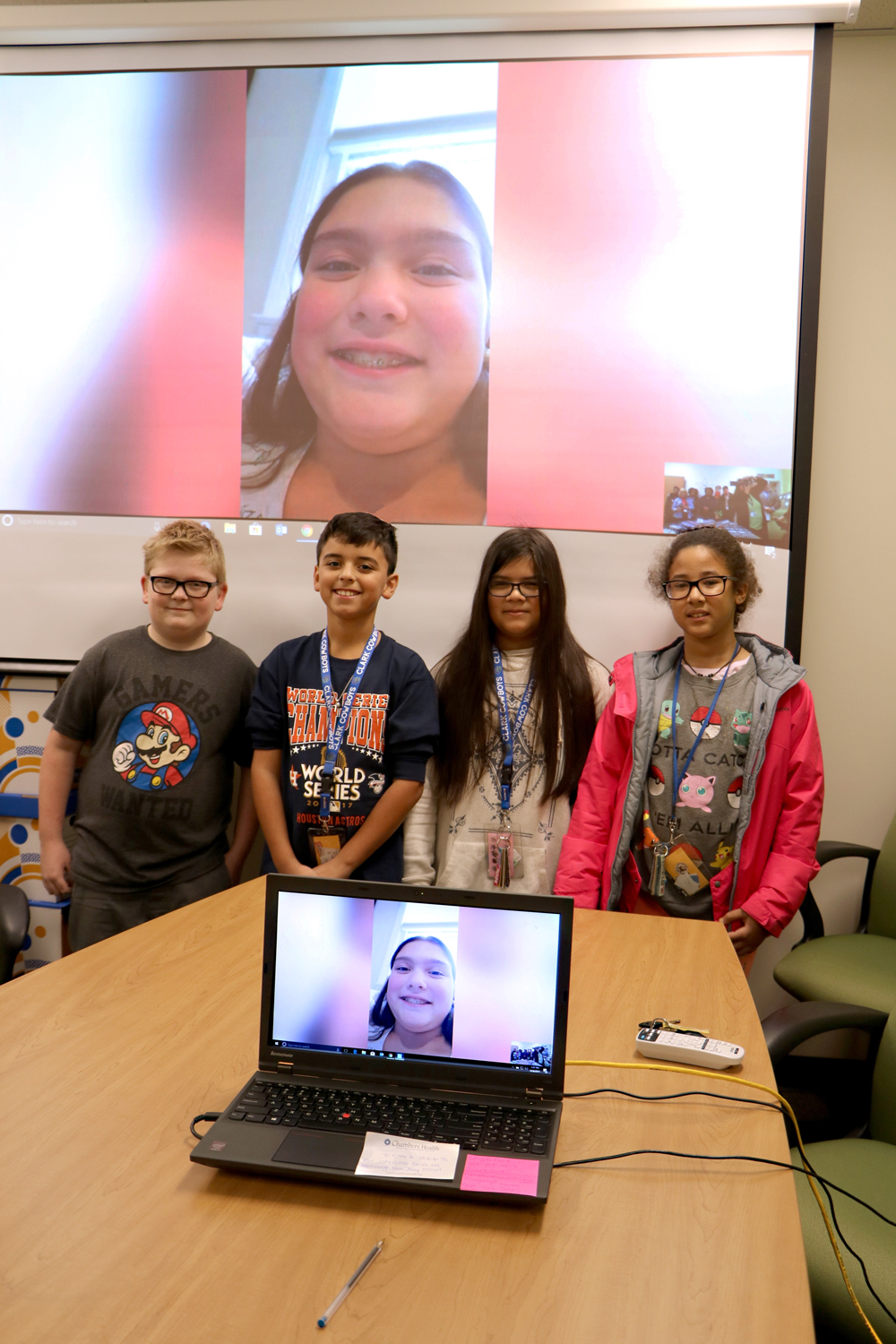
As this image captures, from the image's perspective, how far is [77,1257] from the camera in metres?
0.91

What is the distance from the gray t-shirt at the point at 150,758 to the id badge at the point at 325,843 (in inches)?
14.9

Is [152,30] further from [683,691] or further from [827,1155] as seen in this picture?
[827,1155]

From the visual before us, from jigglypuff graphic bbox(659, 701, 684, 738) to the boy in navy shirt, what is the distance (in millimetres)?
603

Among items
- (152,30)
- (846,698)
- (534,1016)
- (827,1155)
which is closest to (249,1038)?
(534,1016)

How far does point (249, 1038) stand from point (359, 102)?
2.78 metres

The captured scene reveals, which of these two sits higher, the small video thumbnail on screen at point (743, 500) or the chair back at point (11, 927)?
the small video thumbnail on screen at point (743, 500)

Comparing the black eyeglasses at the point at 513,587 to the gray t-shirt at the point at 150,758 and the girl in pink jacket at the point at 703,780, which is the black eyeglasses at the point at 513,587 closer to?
the girl in pink jacket at the point at 703,780

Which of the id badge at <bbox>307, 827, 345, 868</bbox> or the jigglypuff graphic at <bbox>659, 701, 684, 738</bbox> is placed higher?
the jigglypuff graphic at <bbox>659, 701, 684, 738</bbox>

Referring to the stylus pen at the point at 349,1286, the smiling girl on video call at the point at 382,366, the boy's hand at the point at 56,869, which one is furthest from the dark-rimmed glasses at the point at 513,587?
the stylus pen at the point at 349,1286

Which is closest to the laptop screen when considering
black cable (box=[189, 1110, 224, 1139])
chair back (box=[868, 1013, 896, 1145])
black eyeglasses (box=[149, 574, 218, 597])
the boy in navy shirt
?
black cable (box=[189, 1110, 224, 1139])

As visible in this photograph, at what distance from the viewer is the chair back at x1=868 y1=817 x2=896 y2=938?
275 cm

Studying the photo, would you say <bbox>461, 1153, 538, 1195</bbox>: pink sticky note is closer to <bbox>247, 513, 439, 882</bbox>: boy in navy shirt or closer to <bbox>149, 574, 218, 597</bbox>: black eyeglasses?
<bbox>247, 513, 439, 882</bbox>: boy in navy shirt

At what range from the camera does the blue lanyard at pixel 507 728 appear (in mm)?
2539

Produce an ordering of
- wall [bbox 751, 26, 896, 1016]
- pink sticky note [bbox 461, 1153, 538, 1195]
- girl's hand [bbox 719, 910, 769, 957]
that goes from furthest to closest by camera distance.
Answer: wall [bbox 751, 26, 896, 1016], girl's hand [bbox 719, 910, 769, 957], pink sticky note [bbox 461, 1153, 538, 1195]
